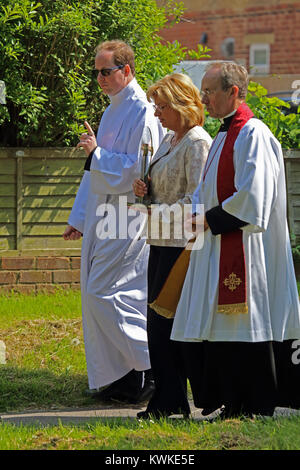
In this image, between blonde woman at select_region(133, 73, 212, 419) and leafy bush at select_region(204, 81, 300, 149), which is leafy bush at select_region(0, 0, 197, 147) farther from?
blonde woman at select_region(133, 73, 212, 419)

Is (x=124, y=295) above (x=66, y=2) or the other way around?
the other way around

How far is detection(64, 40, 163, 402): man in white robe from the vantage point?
5887mm

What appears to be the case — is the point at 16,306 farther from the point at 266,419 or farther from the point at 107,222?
the point at 266,419

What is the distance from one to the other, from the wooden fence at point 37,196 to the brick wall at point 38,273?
0.12m

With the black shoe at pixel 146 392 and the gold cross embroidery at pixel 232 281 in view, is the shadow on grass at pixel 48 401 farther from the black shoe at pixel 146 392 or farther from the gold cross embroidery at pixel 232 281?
the gold cross embroidery at pixel 232 281

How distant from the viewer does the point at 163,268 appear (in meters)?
5.36

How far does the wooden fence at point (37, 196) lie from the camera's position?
9070mm

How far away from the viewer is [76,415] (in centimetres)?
570

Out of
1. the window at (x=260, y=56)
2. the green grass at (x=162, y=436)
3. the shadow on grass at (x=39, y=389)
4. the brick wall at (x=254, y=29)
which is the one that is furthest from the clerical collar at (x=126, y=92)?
the window at (x=260, y=56)

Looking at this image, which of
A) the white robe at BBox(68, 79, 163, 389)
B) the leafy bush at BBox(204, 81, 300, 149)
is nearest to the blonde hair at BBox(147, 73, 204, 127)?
the white robe at BBox(68, 79, 163, 389)

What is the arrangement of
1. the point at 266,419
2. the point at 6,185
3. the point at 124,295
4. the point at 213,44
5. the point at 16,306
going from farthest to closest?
the point at 213,44 < the point at 6,185 < the point at 16,306 < the point at 124,295 < the point at 266,419

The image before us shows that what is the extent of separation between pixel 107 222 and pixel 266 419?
1875mm

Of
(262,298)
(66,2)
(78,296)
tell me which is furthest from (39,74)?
(262,298)

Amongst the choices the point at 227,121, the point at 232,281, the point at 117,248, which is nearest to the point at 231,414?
the point at 232,281
